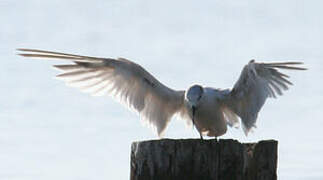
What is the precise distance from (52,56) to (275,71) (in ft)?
13.2

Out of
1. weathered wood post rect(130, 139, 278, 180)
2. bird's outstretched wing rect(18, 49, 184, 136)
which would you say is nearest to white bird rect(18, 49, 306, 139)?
bird's outstretched wing rect(18, 49, 184, 136)

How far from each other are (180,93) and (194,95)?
1.07 metres

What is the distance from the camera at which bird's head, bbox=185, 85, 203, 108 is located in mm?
11984

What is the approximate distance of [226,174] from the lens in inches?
287

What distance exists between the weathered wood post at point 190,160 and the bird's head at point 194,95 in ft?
14.6

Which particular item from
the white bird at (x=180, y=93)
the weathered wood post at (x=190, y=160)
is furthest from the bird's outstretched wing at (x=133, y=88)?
the weathered wood post at (x=190, y=160)

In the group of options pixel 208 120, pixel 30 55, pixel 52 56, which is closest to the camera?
pixel 30 55

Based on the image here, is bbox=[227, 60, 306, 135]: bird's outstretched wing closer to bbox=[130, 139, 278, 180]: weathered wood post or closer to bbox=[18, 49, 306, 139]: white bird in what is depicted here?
bbox=[18, 49, 306, 139]: white bird

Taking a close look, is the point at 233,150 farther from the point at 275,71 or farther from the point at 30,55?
the point at 275,71

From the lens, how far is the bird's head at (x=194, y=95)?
11984 mm

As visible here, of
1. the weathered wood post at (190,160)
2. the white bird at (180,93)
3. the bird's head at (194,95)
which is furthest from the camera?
the white bird at (180,93)

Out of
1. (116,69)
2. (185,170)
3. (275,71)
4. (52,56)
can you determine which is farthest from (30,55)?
(275,71)

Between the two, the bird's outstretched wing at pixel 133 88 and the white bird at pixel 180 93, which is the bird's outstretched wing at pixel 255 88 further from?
the bird's outstretched wing at pixel 133 88

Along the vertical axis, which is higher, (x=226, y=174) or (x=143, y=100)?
(x=143, y=100)
